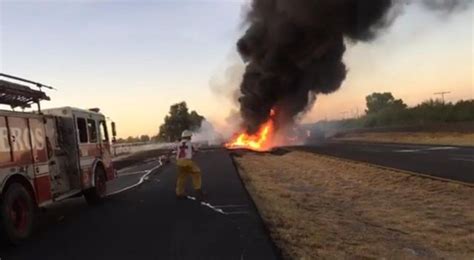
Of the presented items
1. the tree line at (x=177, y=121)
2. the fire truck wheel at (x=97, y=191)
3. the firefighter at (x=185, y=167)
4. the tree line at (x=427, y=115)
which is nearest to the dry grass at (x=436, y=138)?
the tree line at (x=427, y=115)

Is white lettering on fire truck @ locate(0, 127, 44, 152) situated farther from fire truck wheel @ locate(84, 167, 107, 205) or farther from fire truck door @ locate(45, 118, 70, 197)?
fire truck wheel @ locate(84, 167, 107, 205)

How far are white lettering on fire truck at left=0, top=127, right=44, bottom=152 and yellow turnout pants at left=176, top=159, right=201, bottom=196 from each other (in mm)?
4164

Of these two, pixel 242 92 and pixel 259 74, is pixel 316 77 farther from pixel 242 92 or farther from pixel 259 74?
pixel 242 92

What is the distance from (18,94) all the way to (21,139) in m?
1.66

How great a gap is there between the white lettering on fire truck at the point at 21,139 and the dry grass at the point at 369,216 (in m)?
4.60

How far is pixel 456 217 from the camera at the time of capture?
13.3 m

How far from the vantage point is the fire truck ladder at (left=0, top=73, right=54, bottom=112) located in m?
11.1

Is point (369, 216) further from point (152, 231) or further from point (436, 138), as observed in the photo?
point (436, 138)

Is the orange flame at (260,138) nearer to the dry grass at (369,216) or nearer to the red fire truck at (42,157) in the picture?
the dry grass at (369,216)

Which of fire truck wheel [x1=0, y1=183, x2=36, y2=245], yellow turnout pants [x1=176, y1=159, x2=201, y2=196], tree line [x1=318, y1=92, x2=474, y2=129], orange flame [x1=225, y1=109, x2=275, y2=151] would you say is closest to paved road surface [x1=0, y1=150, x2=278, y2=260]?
fire truck wheel [x1=0, y1=183, x2=36, y2=245]

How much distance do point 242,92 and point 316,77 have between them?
27.4 feet

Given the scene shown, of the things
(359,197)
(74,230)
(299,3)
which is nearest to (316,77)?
(299,3)

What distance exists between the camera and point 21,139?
10.4m

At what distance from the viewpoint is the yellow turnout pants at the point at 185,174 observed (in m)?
14.6
